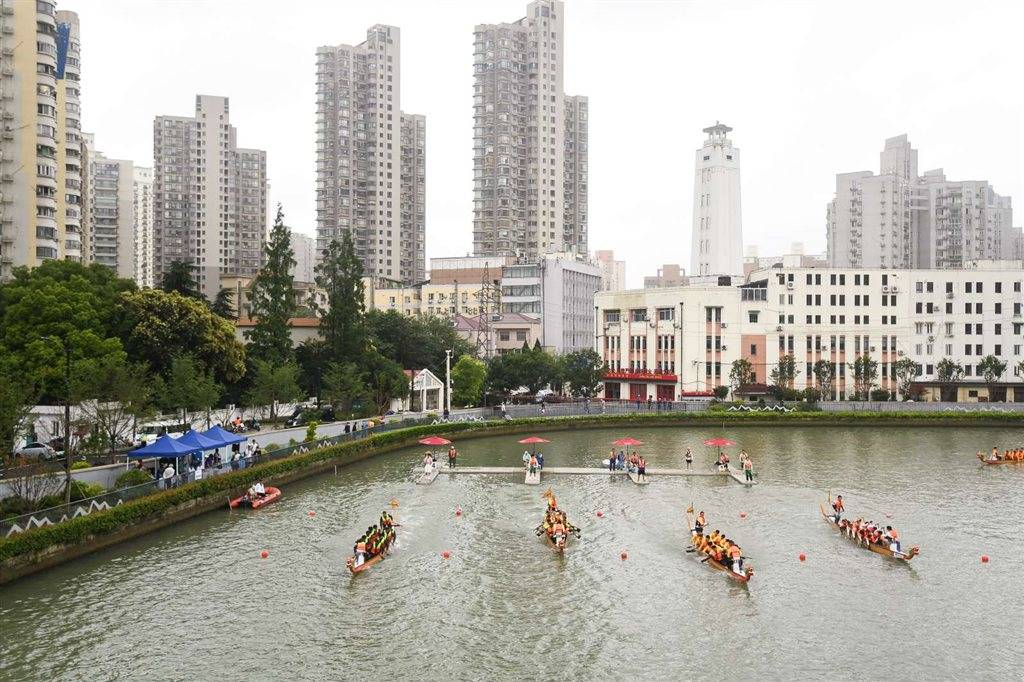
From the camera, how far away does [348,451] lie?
58.5m

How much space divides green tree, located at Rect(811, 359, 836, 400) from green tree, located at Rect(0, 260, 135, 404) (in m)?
72.4

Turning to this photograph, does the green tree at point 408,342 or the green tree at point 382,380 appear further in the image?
the green tree at point 408,342

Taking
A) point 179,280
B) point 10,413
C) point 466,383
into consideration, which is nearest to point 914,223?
point 466,383

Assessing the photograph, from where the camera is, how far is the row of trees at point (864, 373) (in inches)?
3733

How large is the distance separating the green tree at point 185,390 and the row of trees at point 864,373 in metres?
59.0

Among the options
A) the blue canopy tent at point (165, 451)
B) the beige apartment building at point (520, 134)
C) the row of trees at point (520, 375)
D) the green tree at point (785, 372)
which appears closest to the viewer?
the blue canopy tent at point (165, 451)

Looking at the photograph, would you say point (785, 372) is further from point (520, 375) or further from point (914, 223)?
point (914, 223)

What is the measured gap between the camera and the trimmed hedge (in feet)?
108

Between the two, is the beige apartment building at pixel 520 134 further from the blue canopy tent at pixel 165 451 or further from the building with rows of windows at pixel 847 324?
the blue canopy tent at pixel 165 451

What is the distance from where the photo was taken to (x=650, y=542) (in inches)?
1471

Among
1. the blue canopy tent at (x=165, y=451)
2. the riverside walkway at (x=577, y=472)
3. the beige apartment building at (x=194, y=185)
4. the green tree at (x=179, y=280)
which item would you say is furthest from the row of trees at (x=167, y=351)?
the beige apartment building at (x=194, y=185)

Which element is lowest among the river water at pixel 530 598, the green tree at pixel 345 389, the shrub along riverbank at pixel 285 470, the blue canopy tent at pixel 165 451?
the river water at pixel 530 598

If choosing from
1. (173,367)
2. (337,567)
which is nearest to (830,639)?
(337,567)

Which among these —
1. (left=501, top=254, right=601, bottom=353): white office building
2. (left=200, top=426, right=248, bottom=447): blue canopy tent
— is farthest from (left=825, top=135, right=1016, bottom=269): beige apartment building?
(left=200, top=426, right=248, bottom=447): blue canopy tent
